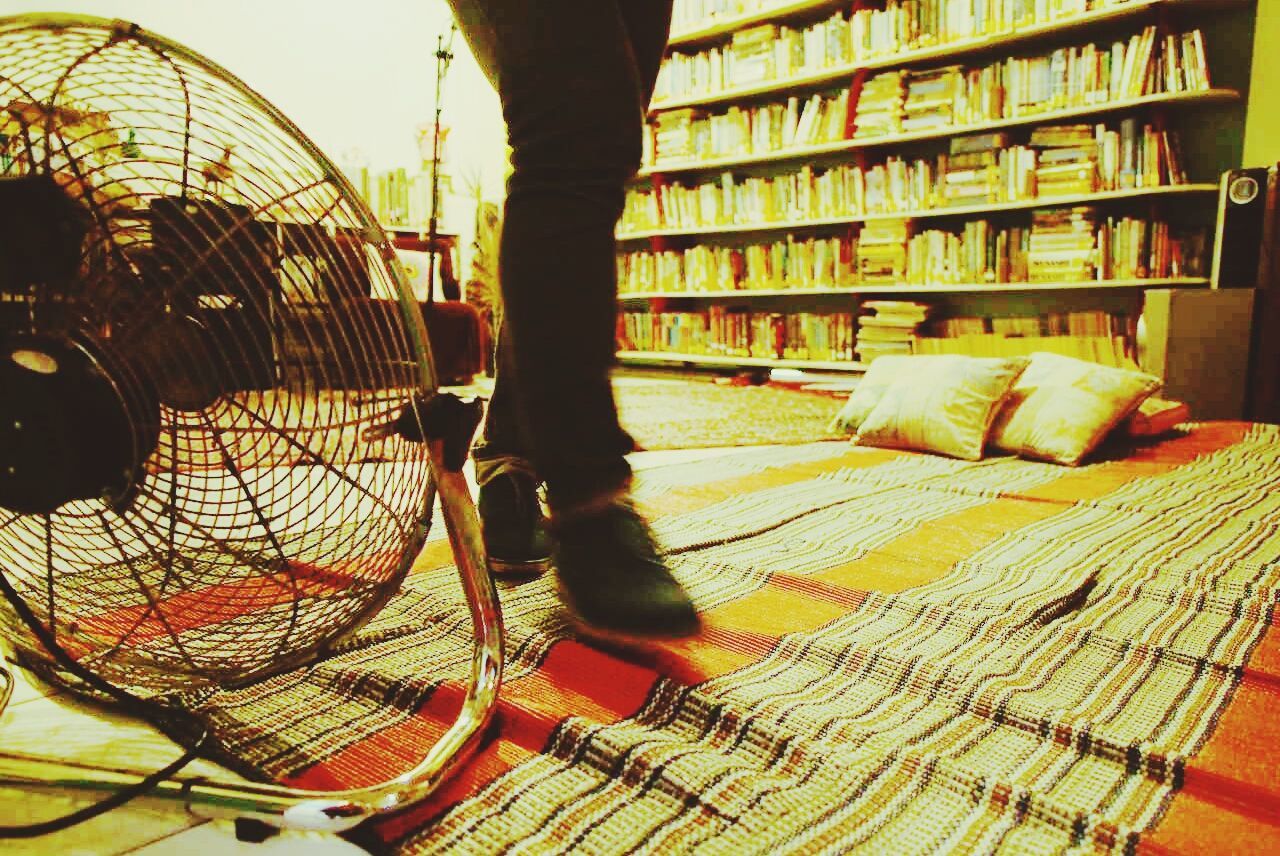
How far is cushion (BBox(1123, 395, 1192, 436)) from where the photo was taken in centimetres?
182

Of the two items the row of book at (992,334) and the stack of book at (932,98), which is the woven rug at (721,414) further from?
the stack of book at (932,98)

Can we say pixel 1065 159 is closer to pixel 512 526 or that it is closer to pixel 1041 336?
pixel 1041 336

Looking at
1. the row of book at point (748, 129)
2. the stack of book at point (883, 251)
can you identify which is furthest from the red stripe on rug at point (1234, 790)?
the row of book at point (748, 129)

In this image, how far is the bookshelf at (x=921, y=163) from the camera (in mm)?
2746

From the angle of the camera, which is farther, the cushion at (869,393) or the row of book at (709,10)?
the row of book at (709,10)

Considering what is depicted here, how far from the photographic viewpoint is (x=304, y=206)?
44 centimetres

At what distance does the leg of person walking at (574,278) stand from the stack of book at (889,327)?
2.83 metres

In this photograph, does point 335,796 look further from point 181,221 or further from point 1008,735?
point 1008,735

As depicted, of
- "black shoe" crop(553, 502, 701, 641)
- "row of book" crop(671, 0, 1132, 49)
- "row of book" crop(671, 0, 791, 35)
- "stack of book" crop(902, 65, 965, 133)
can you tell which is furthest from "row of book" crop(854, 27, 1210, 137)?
"black shoe" crop(553, 502, 701, 641)

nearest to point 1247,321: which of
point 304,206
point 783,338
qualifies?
point 783,338

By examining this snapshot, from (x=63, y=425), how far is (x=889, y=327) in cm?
326

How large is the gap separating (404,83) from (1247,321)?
426 centimetres

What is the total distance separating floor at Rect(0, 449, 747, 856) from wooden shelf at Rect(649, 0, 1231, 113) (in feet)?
10.5

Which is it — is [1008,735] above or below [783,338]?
below
